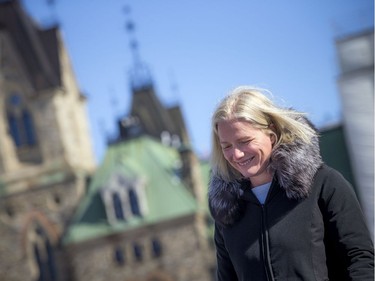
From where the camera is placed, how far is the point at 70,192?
3494 centimetres

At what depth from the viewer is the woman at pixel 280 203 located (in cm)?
315

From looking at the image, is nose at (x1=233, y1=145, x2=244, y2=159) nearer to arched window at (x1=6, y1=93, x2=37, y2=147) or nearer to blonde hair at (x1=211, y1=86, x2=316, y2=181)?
blonde hair at (x1=211, y1=86, x2=316, y2=181)

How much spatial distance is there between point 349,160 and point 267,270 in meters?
26.6

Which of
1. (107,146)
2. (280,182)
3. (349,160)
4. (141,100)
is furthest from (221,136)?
(141,100)

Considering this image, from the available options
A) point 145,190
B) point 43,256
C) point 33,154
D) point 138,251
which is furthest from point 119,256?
point 33,154

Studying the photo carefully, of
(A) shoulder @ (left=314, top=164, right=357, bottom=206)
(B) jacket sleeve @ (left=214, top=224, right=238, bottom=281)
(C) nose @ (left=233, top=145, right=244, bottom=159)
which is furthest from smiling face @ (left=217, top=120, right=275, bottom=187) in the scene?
(B) jacket sleeve @ (left=214, top=224, right=238, bottom=281)

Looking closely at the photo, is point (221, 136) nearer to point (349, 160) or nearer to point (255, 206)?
point (255, 206)

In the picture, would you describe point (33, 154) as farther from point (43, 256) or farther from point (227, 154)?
point (227, 154)

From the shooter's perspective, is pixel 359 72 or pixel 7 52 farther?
pixel 7 52

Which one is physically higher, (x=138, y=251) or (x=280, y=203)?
(x=280, y=203)

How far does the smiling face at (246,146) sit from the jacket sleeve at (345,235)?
0.29 meters

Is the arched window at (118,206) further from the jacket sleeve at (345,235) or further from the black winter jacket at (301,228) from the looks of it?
the jacket sleeve at (345,235)

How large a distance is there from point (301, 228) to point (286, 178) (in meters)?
0.20

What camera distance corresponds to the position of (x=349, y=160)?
29297 mm
